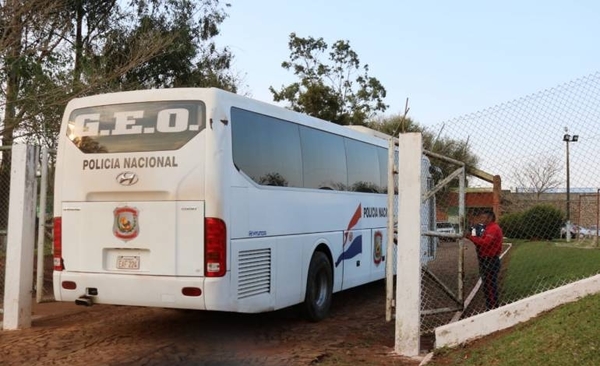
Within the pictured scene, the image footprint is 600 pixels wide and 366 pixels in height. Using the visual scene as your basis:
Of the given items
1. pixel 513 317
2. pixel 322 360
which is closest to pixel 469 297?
pixel 513 317

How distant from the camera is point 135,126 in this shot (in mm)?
7125

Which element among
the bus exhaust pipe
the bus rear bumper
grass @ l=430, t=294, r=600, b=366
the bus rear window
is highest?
the bus rear window

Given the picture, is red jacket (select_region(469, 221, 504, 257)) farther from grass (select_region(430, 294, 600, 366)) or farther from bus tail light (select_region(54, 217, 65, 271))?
bus tail light (select_region(54, 217, 65, 271))

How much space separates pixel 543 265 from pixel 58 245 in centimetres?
1045

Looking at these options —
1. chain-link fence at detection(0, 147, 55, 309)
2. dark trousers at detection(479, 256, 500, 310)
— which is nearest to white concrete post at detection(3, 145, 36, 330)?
chain-link fence at detection(0, 147, 55, 309)

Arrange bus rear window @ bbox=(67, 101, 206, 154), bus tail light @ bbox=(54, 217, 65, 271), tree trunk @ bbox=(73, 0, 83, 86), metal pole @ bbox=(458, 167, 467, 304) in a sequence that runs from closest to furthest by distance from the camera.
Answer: bus rear window @ bbox=(67, 101, 206, 154) < bus tail light @ bbox=(54, 217, 65, 271) < metal pole @ bbox=(458, 167, 467, 304) < tree trunk @ bbox=(73, 0, 83, 86)

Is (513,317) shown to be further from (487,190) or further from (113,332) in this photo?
(113,332)

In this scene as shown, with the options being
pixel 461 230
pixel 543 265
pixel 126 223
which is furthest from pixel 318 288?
pixel 543 265

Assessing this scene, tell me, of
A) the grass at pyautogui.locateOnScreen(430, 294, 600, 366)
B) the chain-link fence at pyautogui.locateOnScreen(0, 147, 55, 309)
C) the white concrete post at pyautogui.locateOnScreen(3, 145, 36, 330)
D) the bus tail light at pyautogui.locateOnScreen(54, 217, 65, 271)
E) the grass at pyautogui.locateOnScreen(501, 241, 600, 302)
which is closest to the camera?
the grass at pyautogui.locateOnScreen(430, 294, 600, 366)

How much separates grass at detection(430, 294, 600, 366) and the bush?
2.22 meters

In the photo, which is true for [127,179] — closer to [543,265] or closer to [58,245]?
[58,245]

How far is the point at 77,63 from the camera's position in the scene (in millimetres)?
13258

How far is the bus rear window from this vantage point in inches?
271

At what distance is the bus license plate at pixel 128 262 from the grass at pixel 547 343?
3.53m
